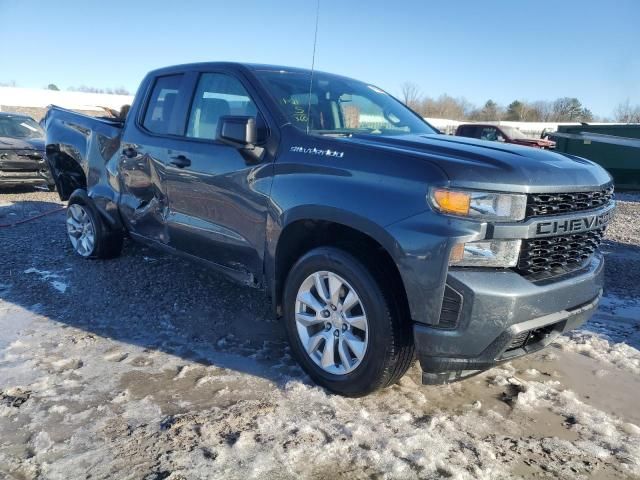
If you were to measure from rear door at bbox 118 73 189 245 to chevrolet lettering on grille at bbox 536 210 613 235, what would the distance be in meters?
2.82

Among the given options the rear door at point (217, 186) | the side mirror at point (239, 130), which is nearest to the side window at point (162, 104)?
the rear door at point (217, 186)

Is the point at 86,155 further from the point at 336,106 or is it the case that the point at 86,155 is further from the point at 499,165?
the point at 499,165

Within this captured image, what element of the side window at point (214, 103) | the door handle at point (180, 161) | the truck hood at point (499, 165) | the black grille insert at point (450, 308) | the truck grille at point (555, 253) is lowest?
the black grille insert at point (450, 308)

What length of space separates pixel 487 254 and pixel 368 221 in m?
0.62

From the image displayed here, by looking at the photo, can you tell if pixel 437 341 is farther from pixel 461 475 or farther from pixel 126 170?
pixel 126 170

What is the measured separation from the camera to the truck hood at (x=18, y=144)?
10.2m

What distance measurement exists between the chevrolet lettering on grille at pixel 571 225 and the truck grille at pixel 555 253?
43 millimetres

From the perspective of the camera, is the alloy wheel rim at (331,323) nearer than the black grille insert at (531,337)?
No

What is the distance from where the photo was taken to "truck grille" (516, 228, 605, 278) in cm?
271

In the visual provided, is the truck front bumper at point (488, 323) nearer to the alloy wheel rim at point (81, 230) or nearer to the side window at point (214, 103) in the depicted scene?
the side window at point (214, 103)

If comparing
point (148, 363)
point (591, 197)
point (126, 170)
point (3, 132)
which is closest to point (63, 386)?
point (148, 363)

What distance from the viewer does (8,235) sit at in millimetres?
6820

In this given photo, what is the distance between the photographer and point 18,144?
1041 cm

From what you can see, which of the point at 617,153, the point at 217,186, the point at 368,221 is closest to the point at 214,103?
the point at 217,186
